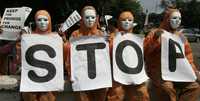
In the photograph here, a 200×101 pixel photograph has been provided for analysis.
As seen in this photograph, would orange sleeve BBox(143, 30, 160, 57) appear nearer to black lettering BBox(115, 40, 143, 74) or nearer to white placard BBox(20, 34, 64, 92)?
black lettering BBox(115, 40, 143, 74)

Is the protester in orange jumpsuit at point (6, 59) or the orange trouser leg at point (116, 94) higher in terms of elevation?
the protester in orange jumpsuit at point (6, 59)

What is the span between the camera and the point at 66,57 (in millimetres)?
7078

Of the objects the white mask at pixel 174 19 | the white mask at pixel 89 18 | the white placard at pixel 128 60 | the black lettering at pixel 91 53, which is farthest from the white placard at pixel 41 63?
the white mask at pixel 174 19

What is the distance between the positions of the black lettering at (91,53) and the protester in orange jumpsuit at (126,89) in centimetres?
20

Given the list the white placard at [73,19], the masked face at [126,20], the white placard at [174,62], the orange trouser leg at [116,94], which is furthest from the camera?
the white placard at [73,19]

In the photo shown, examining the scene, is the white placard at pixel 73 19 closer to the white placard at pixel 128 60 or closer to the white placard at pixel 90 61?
the white placard at pixel 90 61

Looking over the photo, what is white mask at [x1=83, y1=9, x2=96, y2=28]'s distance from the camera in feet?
23.2

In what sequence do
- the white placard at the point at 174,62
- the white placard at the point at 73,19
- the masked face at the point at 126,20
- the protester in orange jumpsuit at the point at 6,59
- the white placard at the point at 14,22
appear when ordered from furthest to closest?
the protester in orange jumpsuit at the point at 6,59 < the white placard at the point at 14,22 < the white placard at the point at 73,19 < the white placard at the point at 174,62 < the masked face at the point at 126,20

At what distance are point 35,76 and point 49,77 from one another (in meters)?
0.17

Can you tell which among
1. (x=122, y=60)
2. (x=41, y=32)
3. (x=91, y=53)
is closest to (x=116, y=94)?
(x=122, y=60)

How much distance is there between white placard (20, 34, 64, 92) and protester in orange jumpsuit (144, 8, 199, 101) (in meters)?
1.21

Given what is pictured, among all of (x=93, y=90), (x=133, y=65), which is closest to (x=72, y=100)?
(x=93, y=90)

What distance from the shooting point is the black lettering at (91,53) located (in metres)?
7.05

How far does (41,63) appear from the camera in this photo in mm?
6891
